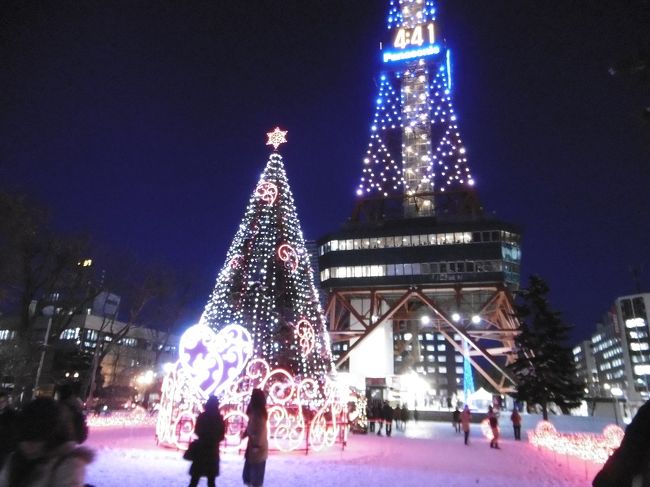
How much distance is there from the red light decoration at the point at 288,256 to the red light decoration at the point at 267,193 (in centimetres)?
168

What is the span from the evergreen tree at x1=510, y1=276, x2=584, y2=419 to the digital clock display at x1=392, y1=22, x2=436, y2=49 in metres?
46.0

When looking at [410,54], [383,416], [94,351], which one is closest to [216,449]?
[383,416]

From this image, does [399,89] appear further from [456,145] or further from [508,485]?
[508,485]

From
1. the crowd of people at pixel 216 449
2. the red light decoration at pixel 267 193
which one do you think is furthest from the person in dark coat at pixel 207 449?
the red light decoration at pixel 267 193

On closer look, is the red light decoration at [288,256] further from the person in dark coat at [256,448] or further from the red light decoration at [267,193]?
the person in dark coat at [256,448]

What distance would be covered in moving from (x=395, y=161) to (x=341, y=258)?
1420 cm

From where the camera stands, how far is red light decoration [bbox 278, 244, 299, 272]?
1597 cm

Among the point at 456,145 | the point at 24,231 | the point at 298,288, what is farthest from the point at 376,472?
the point at 456,145

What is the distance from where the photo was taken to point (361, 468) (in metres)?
10.9

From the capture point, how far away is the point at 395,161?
56.4 meters

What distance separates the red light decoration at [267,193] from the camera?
53.1 ft

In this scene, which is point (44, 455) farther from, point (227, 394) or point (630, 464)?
point (227, 394)

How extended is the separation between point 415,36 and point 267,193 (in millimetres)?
56021

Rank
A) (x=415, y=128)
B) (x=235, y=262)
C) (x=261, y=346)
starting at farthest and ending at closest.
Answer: (x=415, y=128)
(x=261, y=346)
(x=235, y=262)
